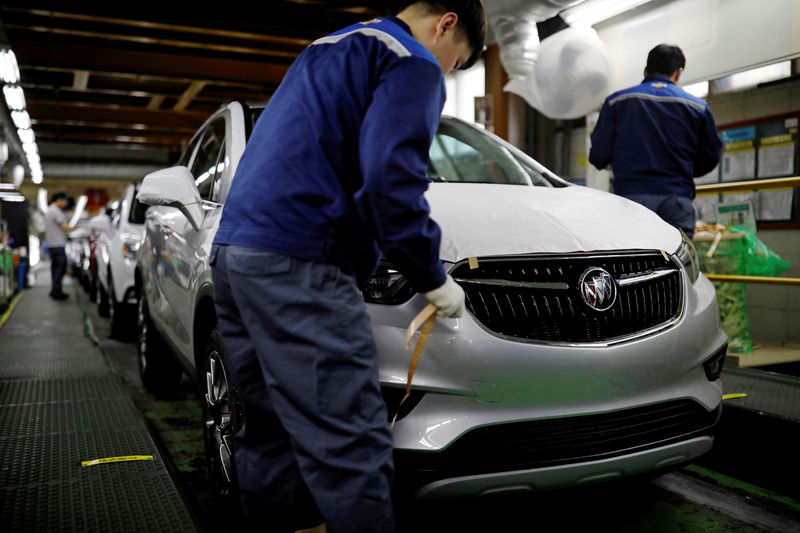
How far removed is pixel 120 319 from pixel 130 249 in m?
1.00

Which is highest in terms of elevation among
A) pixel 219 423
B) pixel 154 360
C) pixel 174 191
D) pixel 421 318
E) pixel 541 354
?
pixel 174 191

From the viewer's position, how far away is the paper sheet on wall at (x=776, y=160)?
579 cm

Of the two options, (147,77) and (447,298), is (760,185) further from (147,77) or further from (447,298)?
(147,77)

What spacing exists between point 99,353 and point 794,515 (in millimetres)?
4964

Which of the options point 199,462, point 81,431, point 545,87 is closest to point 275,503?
point 199,462

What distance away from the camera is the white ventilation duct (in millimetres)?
5227

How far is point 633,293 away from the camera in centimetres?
201

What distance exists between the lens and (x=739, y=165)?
245 inches

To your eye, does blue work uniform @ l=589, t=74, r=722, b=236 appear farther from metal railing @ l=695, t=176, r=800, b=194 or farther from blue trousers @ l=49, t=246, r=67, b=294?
blue trousers @ l=49, t=246, r=67, b=294

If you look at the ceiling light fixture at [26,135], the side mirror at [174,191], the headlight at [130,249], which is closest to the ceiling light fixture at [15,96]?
the ceiling light fixture at [26,135]

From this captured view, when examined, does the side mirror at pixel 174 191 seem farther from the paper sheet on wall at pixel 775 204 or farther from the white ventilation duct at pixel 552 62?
the paper sheet on wall at pixel 775 204

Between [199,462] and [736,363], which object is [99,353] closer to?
[199,462]

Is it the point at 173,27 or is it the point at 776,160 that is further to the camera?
the point at 173,27

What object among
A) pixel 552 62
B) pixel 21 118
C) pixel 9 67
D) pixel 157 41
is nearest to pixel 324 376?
pixel 552 62
